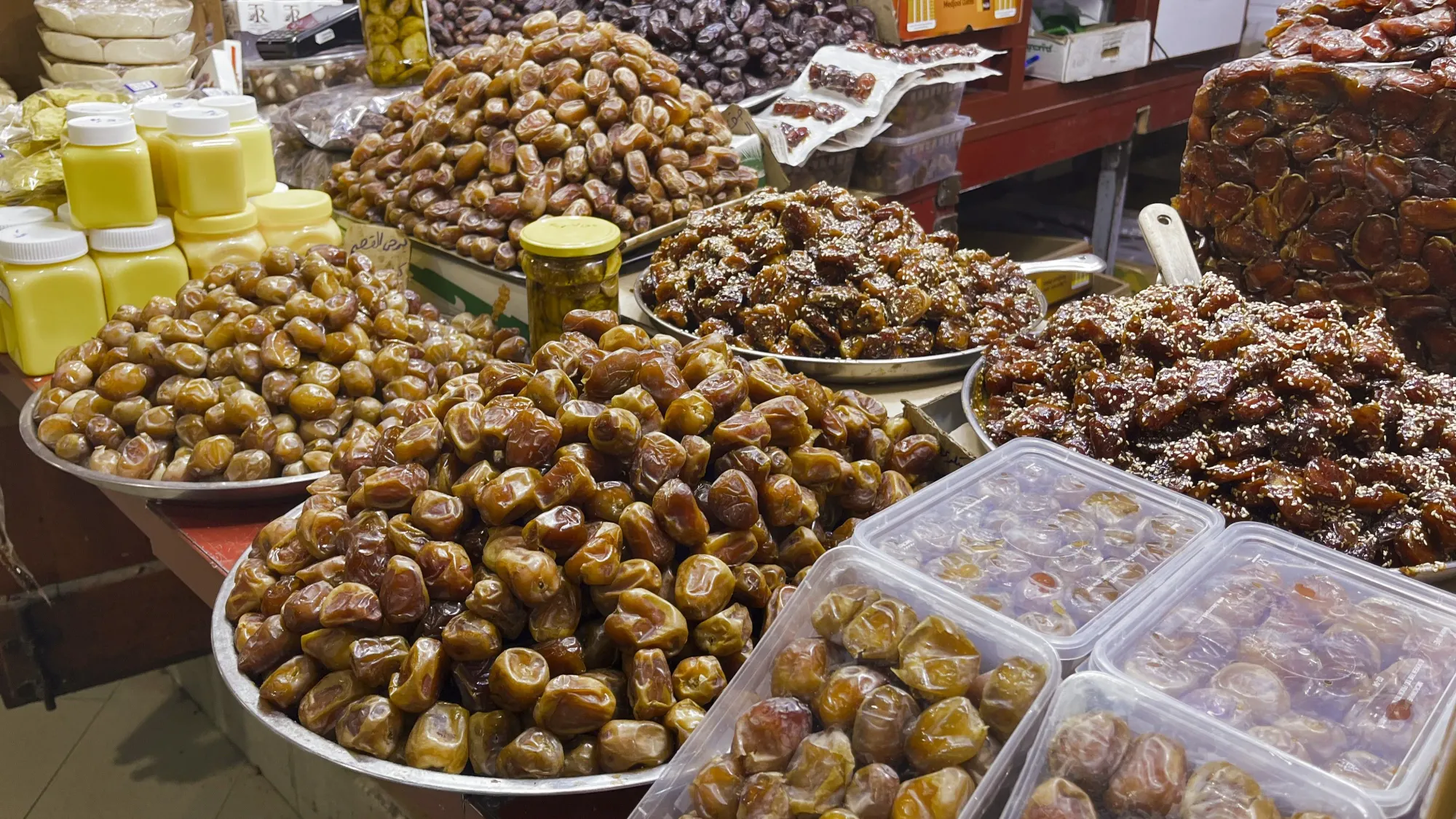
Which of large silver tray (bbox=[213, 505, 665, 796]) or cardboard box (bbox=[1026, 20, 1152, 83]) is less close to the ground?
cardboard box (bbox=[1026, 20, 1152, 83])

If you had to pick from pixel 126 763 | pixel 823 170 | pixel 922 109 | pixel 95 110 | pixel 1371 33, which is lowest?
pixel 126 763

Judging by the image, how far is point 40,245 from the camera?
1582 mm

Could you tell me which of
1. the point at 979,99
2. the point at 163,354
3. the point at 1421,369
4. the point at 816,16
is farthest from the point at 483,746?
the point at 979,99

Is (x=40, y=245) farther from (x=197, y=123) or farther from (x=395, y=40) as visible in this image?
(x=395, y=40)

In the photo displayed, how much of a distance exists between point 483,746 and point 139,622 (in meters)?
1.95

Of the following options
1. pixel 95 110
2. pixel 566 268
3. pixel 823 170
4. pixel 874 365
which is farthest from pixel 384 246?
pixel 823 170

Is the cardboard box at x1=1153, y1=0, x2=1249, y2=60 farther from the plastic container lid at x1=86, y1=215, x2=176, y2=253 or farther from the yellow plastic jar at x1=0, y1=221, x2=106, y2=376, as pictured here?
the yellow plastic jar at x1=0, y1=221, x2=106, y2=376

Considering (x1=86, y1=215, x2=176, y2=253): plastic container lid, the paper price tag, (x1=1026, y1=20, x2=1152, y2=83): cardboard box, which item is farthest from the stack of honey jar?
(x1=1026, y1=20, x2=1152, y2=83): cardboard box

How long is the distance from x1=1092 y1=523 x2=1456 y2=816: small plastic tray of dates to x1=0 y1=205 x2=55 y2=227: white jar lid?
1721 millimetres

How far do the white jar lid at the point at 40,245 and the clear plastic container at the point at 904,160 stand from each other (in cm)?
173

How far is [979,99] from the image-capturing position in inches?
131

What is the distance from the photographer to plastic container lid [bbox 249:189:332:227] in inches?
70.7

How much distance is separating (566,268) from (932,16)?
199 centimetres

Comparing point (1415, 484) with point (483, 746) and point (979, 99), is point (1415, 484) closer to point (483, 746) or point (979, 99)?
point (483, 746)
